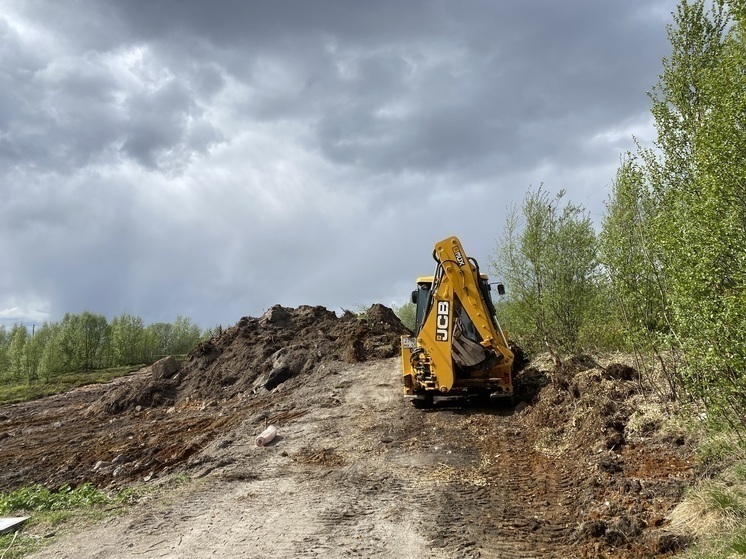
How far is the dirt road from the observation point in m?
5.17

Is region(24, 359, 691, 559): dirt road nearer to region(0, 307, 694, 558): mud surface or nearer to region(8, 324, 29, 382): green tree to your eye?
region(0, 307, 694, 558): mud surface

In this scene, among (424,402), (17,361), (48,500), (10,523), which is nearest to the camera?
(10,523)

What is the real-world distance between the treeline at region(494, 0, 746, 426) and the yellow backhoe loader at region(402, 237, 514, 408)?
247 cm

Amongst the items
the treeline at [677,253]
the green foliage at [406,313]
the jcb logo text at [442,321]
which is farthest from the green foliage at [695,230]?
the green foliage at [406,313]

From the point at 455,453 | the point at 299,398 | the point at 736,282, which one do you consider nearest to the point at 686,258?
the point at 736,282

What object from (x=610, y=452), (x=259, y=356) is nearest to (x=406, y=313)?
(x=259, y=356)

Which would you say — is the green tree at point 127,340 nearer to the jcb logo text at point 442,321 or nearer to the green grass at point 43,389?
the green grass at point 43,389

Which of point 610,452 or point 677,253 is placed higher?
point 677,253

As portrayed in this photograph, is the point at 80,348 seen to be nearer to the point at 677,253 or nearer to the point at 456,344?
the point at 456,344

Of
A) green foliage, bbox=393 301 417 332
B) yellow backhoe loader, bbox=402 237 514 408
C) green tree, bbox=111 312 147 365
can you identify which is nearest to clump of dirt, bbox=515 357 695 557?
yellow backhoe loader, bbox=402 237 514 408

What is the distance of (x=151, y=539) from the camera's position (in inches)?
232

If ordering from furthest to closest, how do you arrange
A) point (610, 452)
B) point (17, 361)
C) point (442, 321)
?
point (17, 361) → point (442, 321) → point (610, 452)

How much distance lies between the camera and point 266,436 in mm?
10531

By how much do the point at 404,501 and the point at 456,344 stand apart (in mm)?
5304
